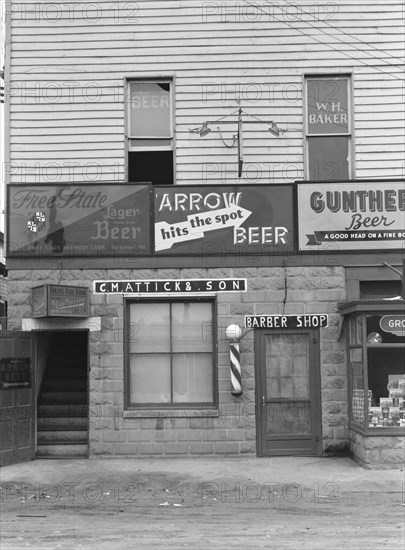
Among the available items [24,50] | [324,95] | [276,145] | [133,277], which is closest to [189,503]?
[133,277]

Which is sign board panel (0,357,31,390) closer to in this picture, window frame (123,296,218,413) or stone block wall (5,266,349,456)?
stone block wall (5,266,349,456)

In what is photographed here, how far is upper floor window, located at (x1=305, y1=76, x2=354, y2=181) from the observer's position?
43.7ft

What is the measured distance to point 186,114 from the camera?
13.3 metres

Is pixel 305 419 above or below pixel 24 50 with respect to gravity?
below

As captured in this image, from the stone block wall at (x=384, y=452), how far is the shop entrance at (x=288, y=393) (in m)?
1.27

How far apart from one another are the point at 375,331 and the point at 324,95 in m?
4.49

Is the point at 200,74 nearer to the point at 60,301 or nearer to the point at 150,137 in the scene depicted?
the point at 150,137

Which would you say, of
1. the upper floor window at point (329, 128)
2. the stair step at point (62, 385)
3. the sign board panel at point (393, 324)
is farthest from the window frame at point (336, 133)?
the stair step at point (62, 385)

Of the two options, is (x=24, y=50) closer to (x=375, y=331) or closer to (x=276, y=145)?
(x=276, y=145)

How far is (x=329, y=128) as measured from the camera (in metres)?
13.4

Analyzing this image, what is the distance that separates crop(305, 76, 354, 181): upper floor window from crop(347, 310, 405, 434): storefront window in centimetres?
289

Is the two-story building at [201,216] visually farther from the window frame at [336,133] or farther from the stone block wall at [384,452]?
the stone block wall at [384,452]

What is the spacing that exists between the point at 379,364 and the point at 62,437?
5.75 metres

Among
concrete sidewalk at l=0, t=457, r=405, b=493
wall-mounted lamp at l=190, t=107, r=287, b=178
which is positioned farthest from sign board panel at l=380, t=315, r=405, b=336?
wall-mounted lamp at l=190, t=107, r=287, b=178
